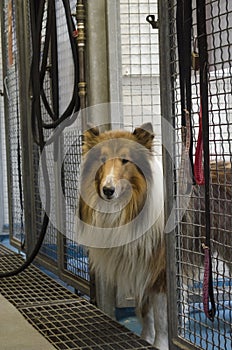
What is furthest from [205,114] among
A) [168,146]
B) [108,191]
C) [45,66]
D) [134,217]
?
[45,66]

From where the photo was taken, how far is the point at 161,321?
9.14 feet

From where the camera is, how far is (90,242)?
2.98 metres

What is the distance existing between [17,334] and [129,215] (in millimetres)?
781

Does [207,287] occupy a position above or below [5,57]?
below

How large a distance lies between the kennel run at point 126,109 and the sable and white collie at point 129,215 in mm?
166

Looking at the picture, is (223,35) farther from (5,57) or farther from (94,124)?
(5,57)

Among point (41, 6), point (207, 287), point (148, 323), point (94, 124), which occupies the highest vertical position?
point (41, 6)

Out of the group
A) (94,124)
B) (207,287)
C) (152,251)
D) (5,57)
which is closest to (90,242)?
(152,251)

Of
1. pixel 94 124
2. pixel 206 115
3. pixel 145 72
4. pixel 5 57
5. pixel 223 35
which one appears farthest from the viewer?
pixel 5 57

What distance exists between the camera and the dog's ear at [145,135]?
9.35ft

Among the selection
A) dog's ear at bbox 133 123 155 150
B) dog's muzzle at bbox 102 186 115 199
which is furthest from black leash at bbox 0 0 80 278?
dog's muzzle at bbox 102 186 115 199

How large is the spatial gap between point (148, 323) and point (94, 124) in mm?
1024

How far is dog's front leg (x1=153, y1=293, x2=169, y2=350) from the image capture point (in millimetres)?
2777

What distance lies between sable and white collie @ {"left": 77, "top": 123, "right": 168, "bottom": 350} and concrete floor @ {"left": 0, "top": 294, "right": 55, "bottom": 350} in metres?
0.49
